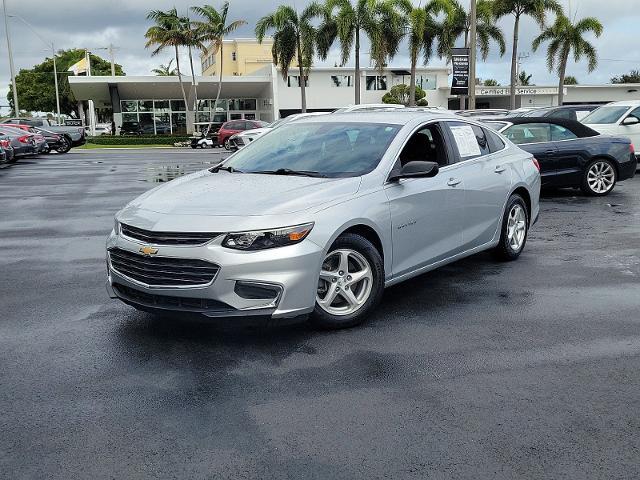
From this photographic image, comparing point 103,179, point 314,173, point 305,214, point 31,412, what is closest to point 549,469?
point 305,214

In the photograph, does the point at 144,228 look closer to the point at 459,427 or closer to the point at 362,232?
the point at 362,232

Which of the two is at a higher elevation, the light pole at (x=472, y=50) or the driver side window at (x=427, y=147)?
the light pole at (x=472, y=50)

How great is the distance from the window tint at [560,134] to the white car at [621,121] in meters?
4.46

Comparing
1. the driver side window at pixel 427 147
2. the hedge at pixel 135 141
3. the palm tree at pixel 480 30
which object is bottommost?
the hedge at pixel 135 141

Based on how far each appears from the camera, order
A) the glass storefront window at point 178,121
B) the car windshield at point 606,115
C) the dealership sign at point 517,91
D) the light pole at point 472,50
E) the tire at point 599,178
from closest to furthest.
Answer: the tire at point 599,178
the car windshield at point 606,115
the light pole at point 472,50
the dealership sign at point 517,91
the glass storefront window at point 178,121

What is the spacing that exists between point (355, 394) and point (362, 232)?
1597mm

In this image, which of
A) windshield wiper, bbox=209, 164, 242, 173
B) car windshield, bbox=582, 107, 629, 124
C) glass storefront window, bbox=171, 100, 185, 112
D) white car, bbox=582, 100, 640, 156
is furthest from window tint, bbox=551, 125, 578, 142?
glass storefront window, bbox=171, 100, 185, 112

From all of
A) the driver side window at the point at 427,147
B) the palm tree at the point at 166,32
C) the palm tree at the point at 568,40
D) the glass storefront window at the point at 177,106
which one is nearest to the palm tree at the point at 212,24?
the palm tree at the point at 166,32

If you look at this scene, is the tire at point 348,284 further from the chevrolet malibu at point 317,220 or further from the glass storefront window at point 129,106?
the glass storefront window at point 129,106

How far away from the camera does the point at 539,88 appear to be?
59.7m

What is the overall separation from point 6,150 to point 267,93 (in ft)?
111

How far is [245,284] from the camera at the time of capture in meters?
4.64

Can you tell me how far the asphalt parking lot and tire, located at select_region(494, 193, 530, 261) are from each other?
12.9 inches

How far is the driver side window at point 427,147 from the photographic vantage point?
20.4 ft
